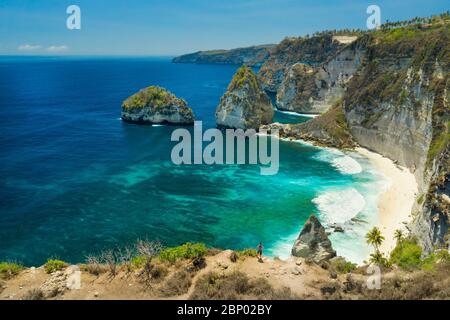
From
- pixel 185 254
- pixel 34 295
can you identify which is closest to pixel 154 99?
pixel 185 254

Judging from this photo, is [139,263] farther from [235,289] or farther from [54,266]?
[235,289]

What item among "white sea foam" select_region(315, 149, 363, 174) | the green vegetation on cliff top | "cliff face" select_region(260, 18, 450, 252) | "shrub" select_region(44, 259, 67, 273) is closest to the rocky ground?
"shrub" select_region(44, 259, 67, 273)

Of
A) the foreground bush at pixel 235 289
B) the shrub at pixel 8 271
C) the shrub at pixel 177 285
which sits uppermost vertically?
the foreground bush at pixel 235 289

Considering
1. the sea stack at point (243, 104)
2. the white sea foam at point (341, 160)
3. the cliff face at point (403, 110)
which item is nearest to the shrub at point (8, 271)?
the cliff face at point (403, 110)

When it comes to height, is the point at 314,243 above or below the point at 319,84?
below

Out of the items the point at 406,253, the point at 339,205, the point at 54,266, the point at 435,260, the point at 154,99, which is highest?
the point at 154,99

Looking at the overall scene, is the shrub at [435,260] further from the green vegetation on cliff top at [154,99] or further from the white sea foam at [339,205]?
the green vegetation on cliff top at [154,99]

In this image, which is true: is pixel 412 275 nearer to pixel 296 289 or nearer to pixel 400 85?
pixel 296 289

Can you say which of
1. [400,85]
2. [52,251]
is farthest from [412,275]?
[400,85]
